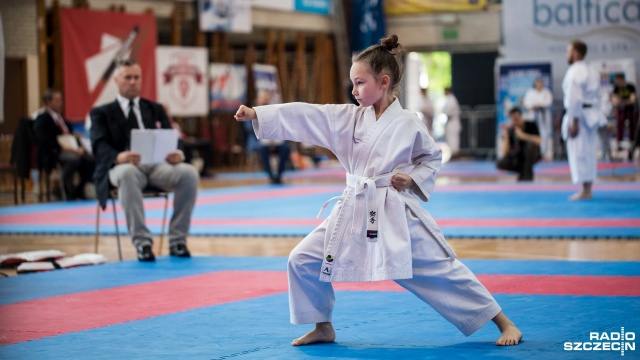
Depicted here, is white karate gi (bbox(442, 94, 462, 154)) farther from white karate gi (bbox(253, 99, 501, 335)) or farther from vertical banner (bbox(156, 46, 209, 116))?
white karate gi (bbox(253, 99, 501, 335))

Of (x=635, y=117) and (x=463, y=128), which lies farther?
(x=463, y=128)

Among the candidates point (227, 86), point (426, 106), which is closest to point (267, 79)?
point (227, 86)

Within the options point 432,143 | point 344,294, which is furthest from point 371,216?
point 344,294

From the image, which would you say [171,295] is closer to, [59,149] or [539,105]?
[59,149]

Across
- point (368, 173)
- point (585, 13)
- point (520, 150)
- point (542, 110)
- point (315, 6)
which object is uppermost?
point (315, 6)

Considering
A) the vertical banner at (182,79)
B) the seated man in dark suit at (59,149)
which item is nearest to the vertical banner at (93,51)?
the vertical banner at (182,79)

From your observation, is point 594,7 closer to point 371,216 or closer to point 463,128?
point 463,128

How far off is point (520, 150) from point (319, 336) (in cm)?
970

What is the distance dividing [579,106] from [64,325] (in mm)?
6649

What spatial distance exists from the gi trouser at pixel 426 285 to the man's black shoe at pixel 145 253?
2759 mm

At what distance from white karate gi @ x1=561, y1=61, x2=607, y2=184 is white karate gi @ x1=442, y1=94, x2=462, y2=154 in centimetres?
1123

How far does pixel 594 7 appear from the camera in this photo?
18047 millimetres

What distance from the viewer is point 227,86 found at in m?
18.3

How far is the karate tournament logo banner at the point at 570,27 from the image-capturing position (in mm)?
17891
